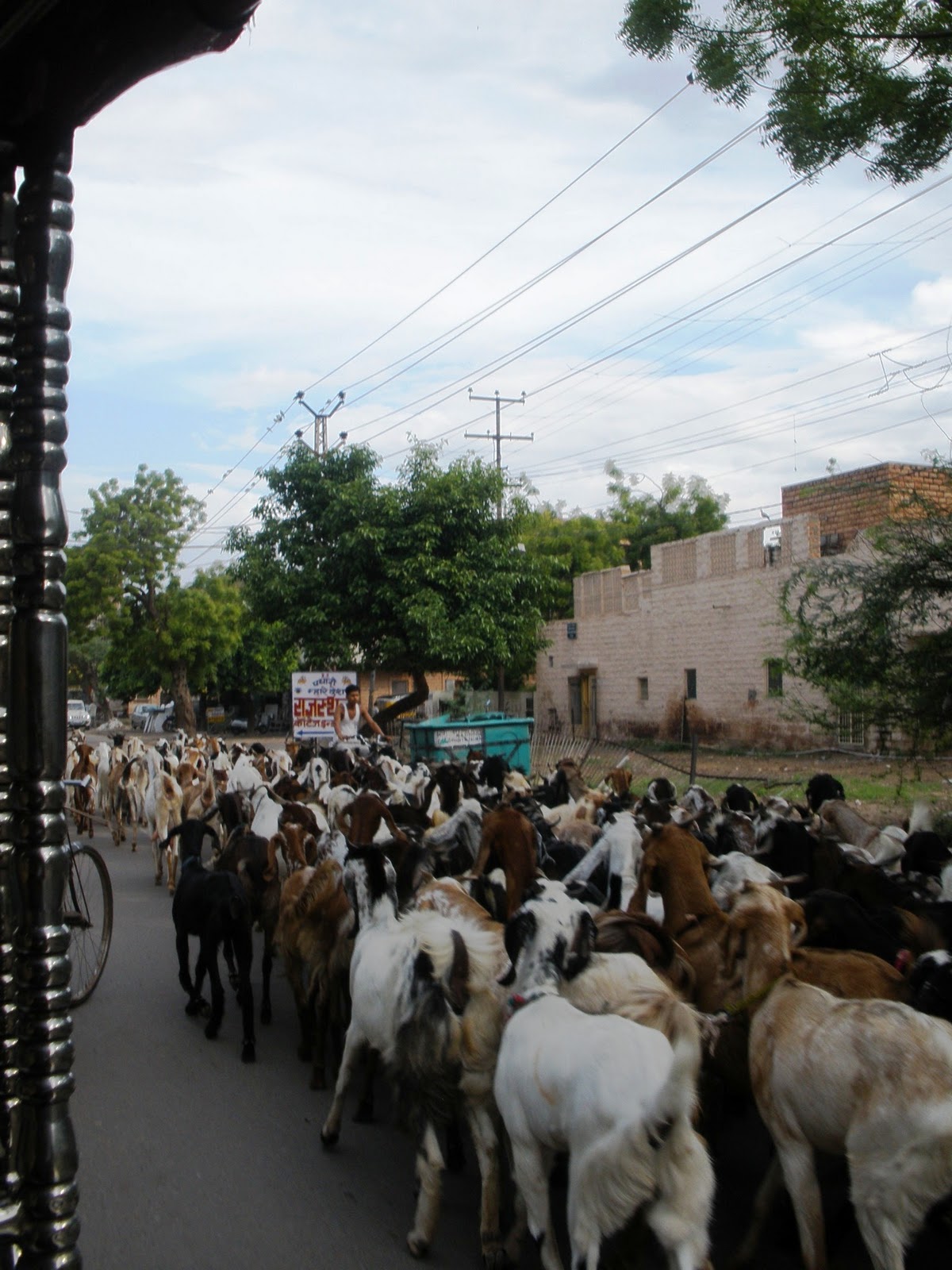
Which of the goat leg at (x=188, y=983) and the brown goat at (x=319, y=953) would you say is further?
the goat leg at (x=188, y=983)

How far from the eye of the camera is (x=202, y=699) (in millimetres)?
55625

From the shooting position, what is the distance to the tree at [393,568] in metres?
21.2

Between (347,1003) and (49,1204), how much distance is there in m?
3.76

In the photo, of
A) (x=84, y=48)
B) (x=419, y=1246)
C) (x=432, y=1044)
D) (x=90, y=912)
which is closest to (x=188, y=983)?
(x=90, y=912)

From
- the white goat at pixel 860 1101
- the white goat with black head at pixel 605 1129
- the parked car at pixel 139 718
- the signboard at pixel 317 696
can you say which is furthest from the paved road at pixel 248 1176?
the parked car at pixel 139 718

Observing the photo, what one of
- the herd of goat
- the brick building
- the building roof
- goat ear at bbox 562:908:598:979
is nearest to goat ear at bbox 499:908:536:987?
the herd of goat

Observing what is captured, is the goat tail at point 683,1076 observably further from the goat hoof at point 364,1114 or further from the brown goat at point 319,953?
the brown goat at point 319,953

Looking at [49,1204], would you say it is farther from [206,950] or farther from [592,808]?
[592,808]

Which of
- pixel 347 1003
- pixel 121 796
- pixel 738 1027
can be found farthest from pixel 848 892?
pixel 121 796

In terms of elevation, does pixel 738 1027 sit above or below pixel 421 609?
below

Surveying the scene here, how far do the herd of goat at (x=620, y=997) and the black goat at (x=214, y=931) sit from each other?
0.02 meters

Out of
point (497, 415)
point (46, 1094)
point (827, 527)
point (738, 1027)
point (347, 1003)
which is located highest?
→ point (497, 415)

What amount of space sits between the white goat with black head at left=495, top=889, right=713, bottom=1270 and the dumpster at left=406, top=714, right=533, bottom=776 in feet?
37.6

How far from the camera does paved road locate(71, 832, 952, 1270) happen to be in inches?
164
